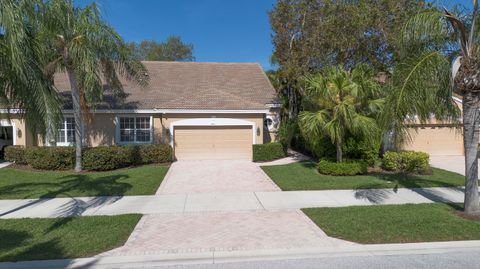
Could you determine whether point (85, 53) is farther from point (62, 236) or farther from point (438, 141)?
point (438, 141)

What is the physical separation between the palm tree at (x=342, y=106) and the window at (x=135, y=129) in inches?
343

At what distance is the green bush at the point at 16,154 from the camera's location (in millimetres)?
16422

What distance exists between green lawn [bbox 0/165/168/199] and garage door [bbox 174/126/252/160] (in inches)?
136

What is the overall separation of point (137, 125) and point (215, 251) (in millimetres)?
13997

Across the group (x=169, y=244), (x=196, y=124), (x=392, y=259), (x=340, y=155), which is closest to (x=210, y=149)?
(x=196, y=124)

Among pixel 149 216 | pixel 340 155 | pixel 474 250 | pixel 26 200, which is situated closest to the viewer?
pixel 474 250

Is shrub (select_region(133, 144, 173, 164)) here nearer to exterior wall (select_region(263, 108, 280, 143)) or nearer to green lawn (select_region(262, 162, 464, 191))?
green lawn (select_region(262, 162, 464, 191))

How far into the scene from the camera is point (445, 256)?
594cm

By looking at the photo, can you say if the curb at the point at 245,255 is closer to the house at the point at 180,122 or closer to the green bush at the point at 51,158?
the green bush at the point at 51,158

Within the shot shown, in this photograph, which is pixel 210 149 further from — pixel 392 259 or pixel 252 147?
pixel 392 259

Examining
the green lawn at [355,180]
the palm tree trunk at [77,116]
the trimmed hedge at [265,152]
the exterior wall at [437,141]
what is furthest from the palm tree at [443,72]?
the exterior wall at [437,141]

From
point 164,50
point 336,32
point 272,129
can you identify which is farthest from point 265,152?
point 164,50

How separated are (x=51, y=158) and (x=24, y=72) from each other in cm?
996

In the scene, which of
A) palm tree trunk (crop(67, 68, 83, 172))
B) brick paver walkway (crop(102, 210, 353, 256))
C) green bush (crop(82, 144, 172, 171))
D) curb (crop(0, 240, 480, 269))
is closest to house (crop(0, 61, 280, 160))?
green bush (crop(82, 144, 172, 171))
